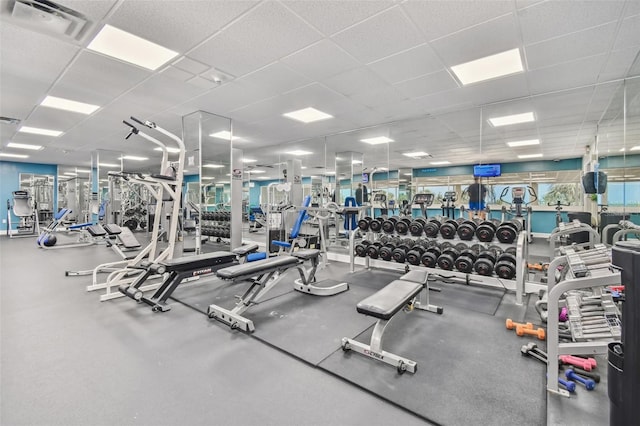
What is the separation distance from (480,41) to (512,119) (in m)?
3.19

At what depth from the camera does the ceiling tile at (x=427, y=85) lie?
365 centimetres

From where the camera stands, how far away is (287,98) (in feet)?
14.5

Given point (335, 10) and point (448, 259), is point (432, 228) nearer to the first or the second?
point (448, 259)

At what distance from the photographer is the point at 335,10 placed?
2363 mm

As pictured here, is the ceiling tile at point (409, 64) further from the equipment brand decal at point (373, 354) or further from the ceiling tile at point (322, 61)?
the equipment brand decal at point (373, 354)

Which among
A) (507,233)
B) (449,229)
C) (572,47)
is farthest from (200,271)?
(572,47)

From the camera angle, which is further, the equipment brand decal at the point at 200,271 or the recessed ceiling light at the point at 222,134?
the recessed ceiling light at the point at 222,134

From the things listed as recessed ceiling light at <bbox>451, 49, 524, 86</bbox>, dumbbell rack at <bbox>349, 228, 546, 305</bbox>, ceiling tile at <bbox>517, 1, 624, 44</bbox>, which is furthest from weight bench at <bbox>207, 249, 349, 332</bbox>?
ceiling tile at <bbox>517, 1, 624, 44</bbox>

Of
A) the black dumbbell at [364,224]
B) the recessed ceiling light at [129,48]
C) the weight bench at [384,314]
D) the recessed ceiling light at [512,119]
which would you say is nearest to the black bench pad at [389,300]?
the weight bench at [384,314]

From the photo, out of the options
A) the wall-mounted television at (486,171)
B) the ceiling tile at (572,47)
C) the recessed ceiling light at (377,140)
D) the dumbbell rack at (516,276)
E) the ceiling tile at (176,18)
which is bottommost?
the dumbbell rack at (516,276)

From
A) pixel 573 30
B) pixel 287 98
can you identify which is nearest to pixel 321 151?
pixel 287 98

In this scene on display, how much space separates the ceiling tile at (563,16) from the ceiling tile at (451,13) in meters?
0.23

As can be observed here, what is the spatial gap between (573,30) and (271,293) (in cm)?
414

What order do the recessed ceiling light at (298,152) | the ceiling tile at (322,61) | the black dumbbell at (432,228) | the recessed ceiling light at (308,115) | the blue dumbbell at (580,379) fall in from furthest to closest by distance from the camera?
the recessed ceiling light at (298,152)
the recessed ceiling light at (308,115)
the black dumbbell at (432,228)
the ceiling tile at (322,61)
the blue dumbbell at (580,379)
